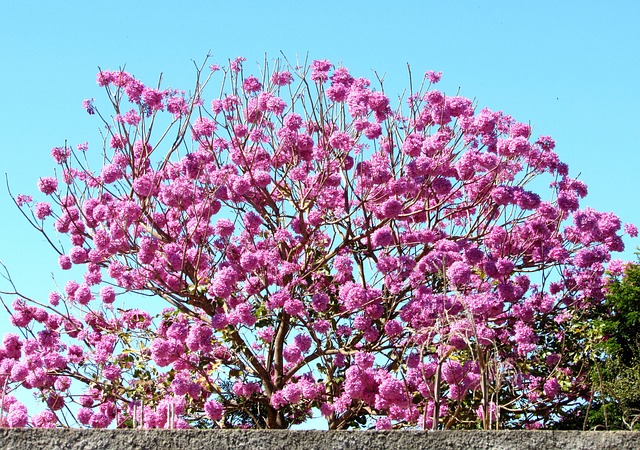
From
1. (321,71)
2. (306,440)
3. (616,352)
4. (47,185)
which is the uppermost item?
(321,71)

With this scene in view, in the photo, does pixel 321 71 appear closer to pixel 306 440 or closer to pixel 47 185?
pixel 47 185

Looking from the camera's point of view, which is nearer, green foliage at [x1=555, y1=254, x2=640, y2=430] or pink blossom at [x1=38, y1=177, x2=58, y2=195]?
green foliage at [x1=555, y1=254, x2=640, y2=430]

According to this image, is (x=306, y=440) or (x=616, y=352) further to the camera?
(x=616, y=352)

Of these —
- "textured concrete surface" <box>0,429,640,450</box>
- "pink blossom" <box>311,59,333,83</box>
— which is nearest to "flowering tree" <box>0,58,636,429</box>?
"pink blossom" <box>311,59,333,83</box>

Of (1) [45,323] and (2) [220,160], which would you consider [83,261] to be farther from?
(2) [220,160]

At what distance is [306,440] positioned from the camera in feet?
16.3

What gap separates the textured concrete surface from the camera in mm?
4941

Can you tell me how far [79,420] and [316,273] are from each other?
383cm

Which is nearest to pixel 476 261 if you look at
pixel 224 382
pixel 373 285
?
pixel 373 285

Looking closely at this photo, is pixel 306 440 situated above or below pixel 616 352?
below

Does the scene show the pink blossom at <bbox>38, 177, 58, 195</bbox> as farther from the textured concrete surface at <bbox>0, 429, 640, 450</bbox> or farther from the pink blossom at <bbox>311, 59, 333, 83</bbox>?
the textured concrete surface at <bbox>0, 429, 640, 450</bbox>

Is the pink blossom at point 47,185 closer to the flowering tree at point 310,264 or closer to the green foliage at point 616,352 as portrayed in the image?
the flowering tree at point 310,264

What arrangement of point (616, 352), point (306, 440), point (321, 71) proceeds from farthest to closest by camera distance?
point (321, 71) < point (616, 352) < point (306, 440)

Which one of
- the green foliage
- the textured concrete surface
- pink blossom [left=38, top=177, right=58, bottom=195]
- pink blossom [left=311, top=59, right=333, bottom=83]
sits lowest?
the textured concrete surface
